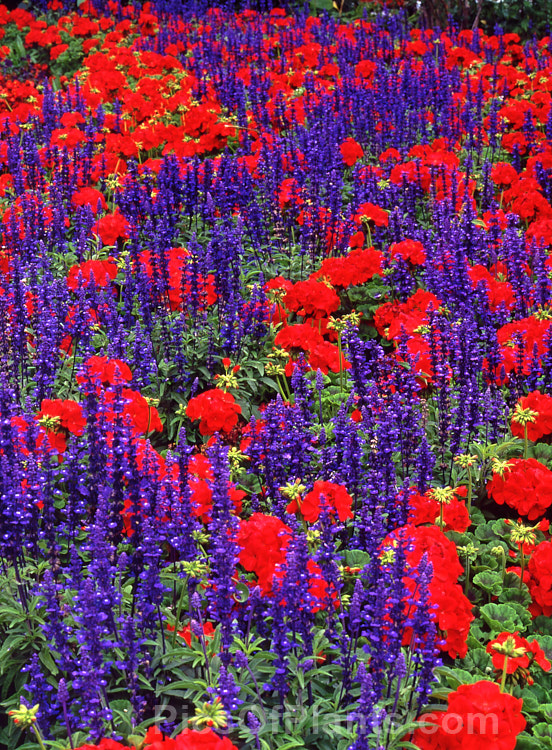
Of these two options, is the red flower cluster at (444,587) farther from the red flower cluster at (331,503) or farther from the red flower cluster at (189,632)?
the red flower cluster at (189,632)

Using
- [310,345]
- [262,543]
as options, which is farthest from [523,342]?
[262,543]

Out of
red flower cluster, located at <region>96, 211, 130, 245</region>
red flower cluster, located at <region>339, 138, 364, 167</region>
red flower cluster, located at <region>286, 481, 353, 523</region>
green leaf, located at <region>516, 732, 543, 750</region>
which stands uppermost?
red flower cluster, located at <region>339, 138, 364, 167</region>

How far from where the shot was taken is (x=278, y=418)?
4113 mm

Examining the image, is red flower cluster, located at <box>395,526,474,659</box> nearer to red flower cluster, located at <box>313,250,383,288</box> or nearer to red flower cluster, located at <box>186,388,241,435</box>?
red flower cluster, located at <box>186,388,241,435</box>

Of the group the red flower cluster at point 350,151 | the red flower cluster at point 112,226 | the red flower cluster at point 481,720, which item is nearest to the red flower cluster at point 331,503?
the red flower cluster at point 481,720

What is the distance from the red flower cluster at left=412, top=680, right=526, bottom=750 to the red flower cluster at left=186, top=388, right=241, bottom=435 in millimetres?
2057

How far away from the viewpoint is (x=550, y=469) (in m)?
4.53

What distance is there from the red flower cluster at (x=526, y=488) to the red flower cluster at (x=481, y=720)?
150 cm

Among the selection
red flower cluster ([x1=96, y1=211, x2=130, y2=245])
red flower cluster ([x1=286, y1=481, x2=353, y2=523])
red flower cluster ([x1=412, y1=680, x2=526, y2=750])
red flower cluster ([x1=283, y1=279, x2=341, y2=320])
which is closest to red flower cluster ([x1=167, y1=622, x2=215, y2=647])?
red flower cluster ([x1=286, y1=481, x2=353, y2=523])

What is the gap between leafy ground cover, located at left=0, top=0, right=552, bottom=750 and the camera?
2916 millimetres

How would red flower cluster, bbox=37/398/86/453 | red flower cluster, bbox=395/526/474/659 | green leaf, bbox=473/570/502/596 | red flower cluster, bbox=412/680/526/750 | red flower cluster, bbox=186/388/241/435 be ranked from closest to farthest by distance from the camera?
1. red flower cluster, bbox=412/680/526/750
2. red flower cluster, bbox=395/526/474/659
3. green leaf, bbox=473/570/502/596
4. red flower cluster, bbox=37/398/86/453
5. red flower cluster, bbox=186/388/241/435

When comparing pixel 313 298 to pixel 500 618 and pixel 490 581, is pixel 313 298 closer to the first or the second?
pixel 490 581

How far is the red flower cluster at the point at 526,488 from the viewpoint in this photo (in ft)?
13.4

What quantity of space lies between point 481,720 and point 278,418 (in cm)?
186
